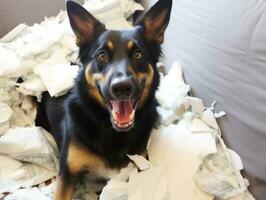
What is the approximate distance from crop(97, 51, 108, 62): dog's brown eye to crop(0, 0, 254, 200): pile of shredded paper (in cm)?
38

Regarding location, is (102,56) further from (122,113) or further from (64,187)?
(64,187)

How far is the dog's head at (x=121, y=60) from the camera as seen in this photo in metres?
1.09

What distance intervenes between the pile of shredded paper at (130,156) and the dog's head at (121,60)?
0.74 feet

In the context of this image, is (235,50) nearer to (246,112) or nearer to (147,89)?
(246,112)

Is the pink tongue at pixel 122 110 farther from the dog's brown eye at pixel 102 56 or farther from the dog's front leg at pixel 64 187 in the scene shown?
the dog's front leg at pixel 64 187

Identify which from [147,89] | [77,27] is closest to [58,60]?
[77,27]

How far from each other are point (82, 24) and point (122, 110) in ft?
1.23

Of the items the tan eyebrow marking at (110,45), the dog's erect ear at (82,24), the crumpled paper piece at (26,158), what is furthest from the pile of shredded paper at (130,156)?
the tan eyebrow marking at (110,45)

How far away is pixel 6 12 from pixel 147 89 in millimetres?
1420

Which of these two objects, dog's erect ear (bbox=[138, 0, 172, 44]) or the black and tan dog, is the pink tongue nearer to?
the black and tan dog

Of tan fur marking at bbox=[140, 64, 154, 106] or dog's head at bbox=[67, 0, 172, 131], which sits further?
tan fur marking at bbox=[140, 64, 154, 106]

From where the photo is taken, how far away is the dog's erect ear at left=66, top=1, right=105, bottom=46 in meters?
1.24

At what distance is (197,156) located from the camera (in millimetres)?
1271

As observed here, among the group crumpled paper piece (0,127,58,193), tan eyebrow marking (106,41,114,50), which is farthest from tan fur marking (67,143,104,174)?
tan eyebrow marking (106,41,114,50)
